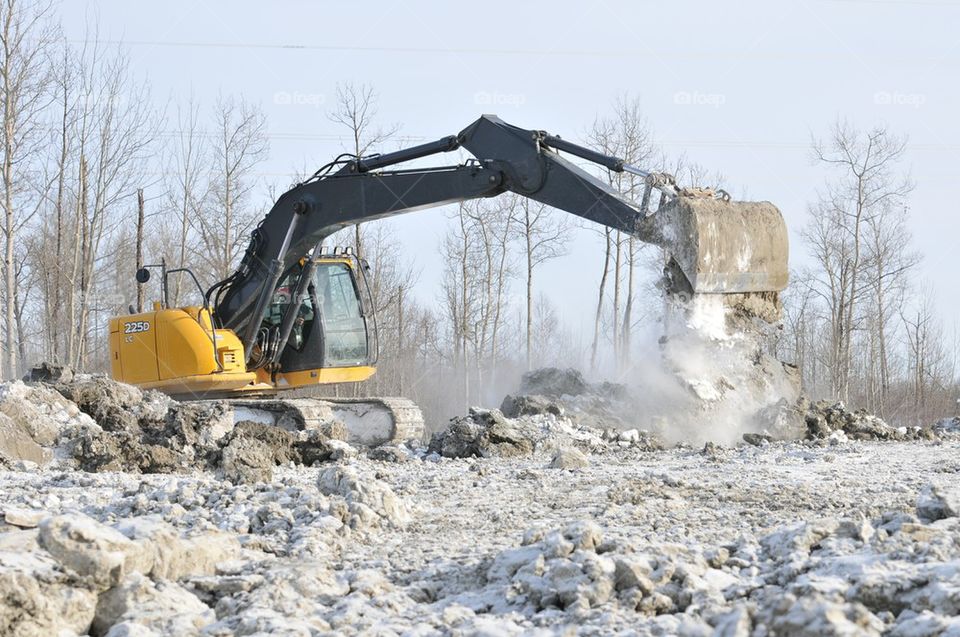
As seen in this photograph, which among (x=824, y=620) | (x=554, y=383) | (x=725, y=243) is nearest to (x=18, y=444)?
(x=725, y=243)

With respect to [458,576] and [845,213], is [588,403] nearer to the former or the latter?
[458,576]

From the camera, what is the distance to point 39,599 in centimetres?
452

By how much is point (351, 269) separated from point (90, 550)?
10491 millimetres

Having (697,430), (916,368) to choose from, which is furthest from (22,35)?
(916,368)

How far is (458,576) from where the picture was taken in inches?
203

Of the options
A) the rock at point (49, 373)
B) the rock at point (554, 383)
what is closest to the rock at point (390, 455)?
the rock at point (49, 373)

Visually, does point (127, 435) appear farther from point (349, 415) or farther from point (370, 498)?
point (370, 498)

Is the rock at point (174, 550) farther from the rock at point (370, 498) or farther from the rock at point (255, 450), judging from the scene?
the rock at point (255, 450)

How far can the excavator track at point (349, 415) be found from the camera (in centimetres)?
1413

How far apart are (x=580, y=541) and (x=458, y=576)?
2.00 ft

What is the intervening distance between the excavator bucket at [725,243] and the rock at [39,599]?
7.99 metres

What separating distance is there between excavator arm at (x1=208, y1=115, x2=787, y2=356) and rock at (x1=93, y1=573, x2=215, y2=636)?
24.6 ft

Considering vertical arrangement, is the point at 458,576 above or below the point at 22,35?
below

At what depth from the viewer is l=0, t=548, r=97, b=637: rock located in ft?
14.6
